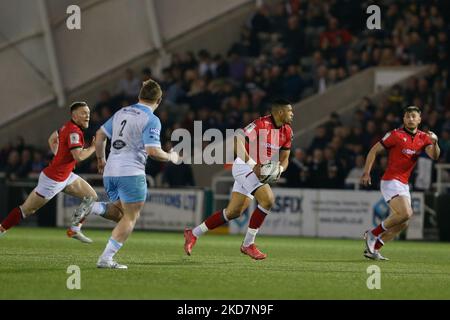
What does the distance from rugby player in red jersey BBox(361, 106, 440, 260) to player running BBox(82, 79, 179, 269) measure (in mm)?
4880

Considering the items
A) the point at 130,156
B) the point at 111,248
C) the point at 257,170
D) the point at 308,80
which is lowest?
the point at 111,248

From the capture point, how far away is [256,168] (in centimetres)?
1510

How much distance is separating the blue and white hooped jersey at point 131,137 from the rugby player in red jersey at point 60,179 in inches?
160

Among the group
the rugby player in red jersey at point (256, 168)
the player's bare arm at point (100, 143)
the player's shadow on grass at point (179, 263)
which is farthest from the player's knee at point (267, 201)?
the player's bare arm at point (100, 143)

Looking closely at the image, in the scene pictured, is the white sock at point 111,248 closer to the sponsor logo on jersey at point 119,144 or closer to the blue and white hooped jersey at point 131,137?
the blue and white hooped jersey at point 131,137

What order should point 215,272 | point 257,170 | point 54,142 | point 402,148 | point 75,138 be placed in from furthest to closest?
point 54,142 < point 402,148 < point 75,138 < point 257,170 < point 215,272

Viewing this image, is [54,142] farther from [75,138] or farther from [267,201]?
[267,201]

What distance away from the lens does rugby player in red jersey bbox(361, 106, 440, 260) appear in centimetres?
1628

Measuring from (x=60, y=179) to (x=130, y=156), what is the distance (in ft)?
16.5

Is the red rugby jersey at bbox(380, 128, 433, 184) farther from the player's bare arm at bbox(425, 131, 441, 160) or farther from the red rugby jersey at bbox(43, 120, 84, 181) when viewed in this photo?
the red rugby jersey at bbox(43, 120, 84, 181)

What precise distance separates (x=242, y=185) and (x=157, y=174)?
1187 cm

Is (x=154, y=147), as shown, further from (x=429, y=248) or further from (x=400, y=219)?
(x=429, y=248)

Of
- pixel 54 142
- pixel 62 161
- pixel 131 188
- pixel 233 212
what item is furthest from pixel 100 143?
pixel 62 161

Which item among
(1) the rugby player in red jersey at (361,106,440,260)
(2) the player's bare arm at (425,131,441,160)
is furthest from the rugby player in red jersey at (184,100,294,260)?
(2) the player's bare arm at (425,131,441,160)
